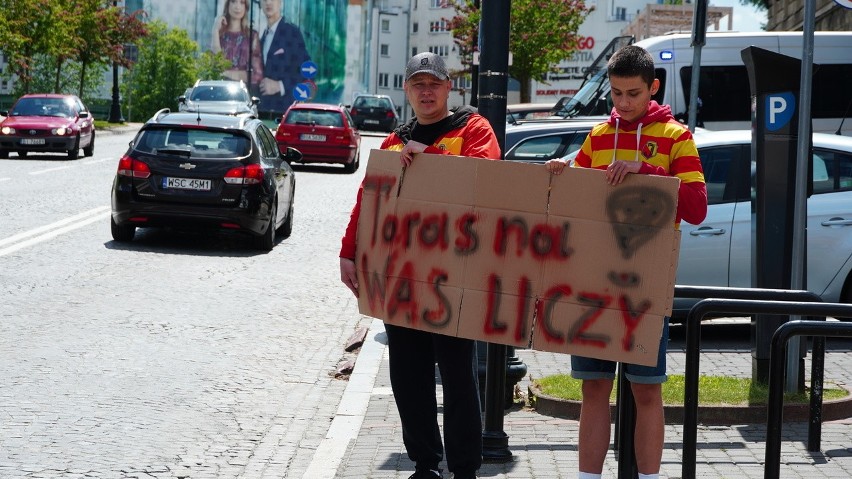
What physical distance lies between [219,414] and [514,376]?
1673 mm

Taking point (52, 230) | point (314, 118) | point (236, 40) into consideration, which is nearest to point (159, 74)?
point (314, 118)

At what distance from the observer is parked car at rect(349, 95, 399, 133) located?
184 feet

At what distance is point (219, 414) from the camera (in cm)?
749

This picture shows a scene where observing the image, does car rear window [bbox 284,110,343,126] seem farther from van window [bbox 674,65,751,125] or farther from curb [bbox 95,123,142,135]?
curb [bbox 95,123,142,135]

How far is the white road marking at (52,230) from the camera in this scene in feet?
48.5

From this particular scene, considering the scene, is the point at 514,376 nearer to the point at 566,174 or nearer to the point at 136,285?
the point at 566,174

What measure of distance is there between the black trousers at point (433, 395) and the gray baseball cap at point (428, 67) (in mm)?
1034

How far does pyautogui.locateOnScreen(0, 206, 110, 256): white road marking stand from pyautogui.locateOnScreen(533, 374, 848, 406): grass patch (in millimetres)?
8073

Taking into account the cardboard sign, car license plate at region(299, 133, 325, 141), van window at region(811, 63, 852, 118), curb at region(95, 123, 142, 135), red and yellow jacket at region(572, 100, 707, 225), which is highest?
van window at region(811, 63, 852, 118)

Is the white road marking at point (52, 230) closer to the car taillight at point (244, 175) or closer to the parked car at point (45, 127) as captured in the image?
the car taillight at point (244, 175)

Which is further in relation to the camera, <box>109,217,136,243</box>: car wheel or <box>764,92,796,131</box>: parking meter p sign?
<box>109,217,136,243</box>: car wheel

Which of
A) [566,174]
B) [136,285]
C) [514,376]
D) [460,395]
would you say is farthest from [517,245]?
[136,285]

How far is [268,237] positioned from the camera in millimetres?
15711

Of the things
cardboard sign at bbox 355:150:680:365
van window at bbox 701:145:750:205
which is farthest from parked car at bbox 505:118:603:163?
cardboard sign at bbox 355:150:680:365
